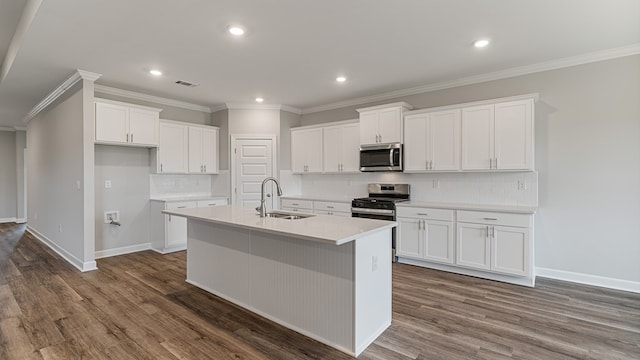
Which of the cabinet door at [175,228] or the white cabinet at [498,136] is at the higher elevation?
the white cabinet at [498,136]

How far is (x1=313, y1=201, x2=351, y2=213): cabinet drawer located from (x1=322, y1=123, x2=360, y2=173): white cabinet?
24.3 inches

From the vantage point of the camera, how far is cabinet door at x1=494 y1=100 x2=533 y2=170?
3.72m

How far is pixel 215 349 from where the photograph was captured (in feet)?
7.61

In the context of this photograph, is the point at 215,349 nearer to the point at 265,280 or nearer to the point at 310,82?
the point at 265,280

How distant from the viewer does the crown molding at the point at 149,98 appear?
4777 mm

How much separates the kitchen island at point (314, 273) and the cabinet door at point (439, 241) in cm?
169

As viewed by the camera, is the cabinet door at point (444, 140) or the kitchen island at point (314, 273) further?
the cabinet door at point (444, 140)

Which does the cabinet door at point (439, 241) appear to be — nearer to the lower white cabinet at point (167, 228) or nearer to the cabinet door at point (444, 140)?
the cabinet door at point (444, 140)

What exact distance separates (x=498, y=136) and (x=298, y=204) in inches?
130

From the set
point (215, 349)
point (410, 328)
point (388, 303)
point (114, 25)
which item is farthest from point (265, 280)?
point (114, 25)

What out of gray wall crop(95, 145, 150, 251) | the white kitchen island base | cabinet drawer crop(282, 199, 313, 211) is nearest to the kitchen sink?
the white kitchen island base

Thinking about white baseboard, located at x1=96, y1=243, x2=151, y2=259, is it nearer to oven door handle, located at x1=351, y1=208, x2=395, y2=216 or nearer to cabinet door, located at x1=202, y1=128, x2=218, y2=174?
cabinet door, located at x1=202, y1=128, x2=218, y2=174

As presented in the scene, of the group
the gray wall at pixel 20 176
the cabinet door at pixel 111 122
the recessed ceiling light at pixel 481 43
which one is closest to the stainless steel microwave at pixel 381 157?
the recessed ceiling light at pixel 481 43

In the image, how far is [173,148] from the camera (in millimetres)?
5352
